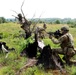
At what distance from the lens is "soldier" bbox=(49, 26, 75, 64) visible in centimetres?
948

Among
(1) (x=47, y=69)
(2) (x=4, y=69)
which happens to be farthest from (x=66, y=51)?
(2) (x=4, y=69)

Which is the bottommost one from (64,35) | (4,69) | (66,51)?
(4,69)

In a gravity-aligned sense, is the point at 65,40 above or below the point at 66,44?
above

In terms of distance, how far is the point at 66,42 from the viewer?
9.76 meters

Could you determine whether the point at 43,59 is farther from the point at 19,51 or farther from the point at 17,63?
the point at 19,51

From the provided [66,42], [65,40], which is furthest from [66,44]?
[65,40]

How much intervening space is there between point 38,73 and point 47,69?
0.60 m

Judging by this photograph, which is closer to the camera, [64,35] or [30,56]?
[64,35]

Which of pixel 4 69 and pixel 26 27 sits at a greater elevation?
pixel 26 27

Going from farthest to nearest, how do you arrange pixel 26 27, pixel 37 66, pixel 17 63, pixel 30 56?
1. pixel 26 27
2. pixel 30 56
3. pixel 17 63
4. pixel 37 66

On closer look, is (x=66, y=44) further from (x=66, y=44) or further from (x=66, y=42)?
(x=66, y=42)

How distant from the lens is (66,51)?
10.0m

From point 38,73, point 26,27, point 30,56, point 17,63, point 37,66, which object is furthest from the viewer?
point 26,27

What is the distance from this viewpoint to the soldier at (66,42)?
9.48m
